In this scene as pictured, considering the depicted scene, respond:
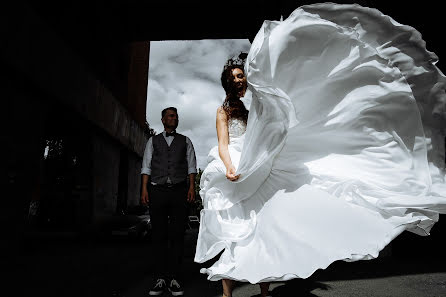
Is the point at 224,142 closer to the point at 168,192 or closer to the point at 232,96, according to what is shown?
the point at 232,96

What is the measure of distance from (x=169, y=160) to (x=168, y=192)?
1.35 feet

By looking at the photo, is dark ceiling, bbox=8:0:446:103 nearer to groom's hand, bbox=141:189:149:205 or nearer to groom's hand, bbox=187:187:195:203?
groom's hand, bbox=141:189:149:205

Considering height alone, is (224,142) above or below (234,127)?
below

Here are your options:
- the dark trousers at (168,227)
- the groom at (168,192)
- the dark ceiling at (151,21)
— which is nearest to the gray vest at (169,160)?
the groom at (168,192)

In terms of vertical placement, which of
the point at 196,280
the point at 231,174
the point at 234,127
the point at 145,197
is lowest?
the point at 196,280

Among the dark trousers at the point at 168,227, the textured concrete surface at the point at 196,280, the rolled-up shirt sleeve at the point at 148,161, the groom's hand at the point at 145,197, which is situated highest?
the rolled-up shirt sleeve at the point at 148,161

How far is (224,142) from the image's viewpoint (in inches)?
109

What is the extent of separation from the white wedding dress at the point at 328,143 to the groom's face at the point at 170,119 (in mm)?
1848

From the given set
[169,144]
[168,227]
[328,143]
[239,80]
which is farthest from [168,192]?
[328,143]

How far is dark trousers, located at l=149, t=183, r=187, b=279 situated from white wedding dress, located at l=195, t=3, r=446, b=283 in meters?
1.46

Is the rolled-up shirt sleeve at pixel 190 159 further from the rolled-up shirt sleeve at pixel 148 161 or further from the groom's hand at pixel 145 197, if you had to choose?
the groom's hand at pixel 145 197

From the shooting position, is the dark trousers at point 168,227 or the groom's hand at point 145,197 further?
the groom's hand at point 145,197

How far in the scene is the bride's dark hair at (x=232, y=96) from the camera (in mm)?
2924

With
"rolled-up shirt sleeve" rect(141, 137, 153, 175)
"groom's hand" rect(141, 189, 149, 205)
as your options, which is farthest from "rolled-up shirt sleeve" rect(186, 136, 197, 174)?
"groom's hand" rect(141, 189, 149, 205)
